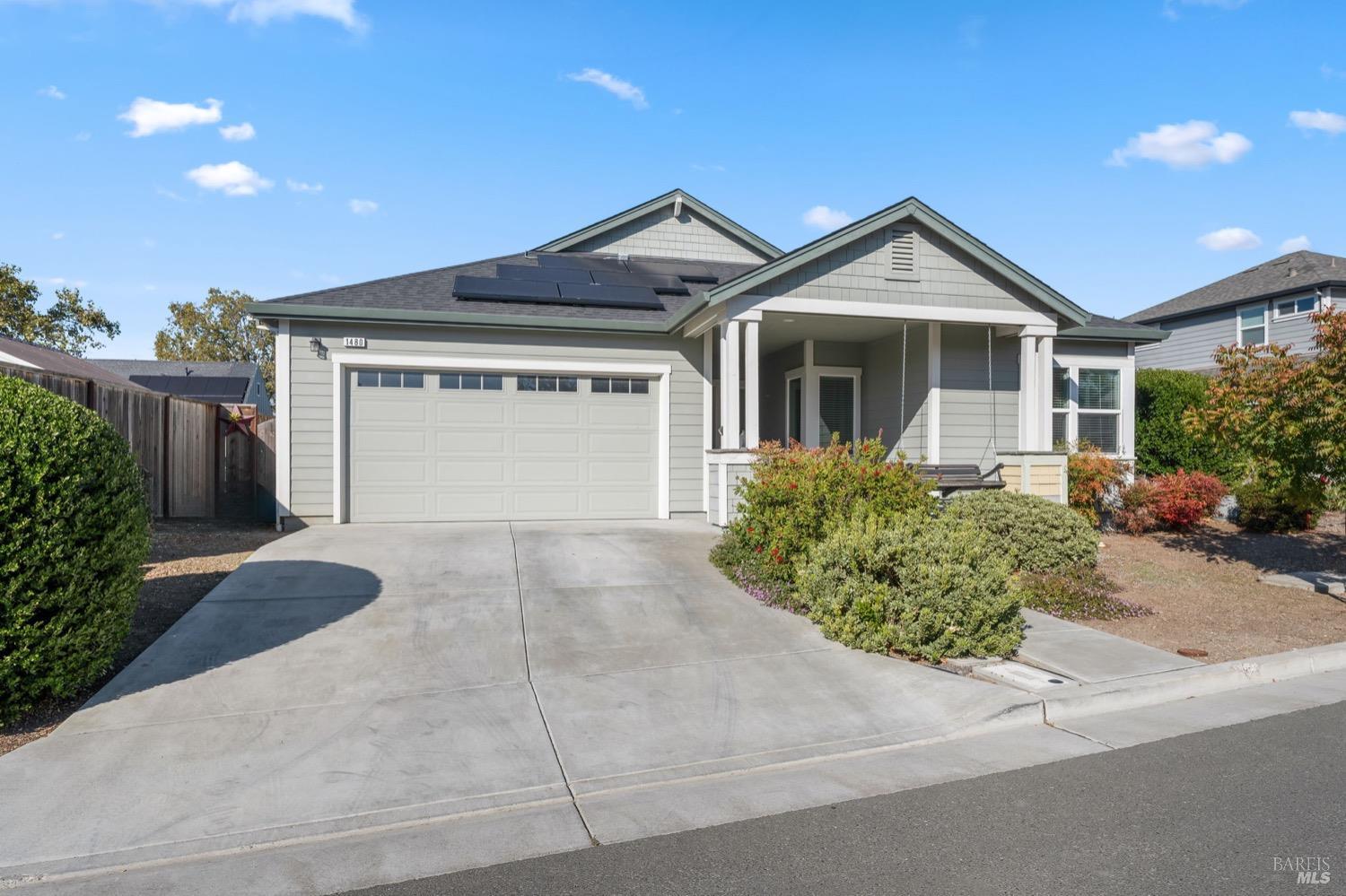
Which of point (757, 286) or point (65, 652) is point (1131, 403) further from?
point (65, 652)

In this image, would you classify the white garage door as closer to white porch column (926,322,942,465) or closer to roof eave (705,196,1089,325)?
roof eave (705,196,1089,325)

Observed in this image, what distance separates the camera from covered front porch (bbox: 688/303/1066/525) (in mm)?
11555

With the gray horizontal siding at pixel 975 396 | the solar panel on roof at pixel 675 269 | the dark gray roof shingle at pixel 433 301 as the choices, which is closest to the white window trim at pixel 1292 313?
the gray horizontal siding at pixel 975 396

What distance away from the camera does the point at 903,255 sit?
12031 mm

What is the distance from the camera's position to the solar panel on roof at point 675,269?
15438 mm

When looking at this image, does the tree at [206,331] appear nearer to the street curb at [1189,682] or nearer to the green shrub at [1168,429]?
the green shrub at [1168,429]

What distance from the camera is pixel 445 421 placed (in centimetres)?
1208

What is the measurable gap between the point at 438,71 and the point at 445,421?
5.83 m

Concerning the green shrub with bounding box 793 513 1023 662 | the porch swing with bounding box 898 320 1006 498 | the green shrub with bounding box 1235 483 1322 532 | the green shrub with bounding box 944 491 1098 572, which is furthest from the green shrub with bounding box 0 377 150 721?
the green shrub with bounding box 1235 483 1322 532

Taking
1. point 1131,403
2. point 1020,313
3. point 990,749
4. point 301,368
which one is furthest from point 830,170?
point 990,749

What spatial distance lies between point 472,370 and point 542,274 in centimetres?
298

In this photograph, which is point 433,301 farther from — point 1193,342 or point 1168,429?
point 1193,342

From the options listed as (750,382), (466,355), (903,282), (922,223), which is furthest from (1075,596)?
(466,355)

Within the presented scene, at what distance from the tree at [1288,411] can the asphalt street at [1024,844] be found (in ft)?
18.2
